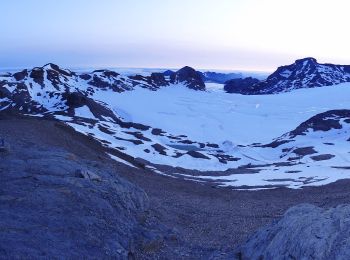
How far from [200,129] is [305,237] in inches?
4872

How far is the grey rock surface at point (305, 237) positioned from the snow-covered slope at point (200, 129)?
3070cm

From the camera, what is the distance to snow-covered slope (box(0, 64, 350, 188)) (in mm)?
57438

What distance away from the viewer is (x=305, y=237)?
42.6 feet

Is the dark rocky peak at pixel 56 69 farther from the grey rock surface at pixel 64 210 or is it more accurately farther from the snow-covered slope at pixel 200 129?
the grey rock surface at pixel 64 210

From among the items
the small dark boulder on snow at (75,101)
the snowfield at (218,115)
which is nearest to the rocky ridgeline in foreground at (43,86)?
the small dark boulder on snow at (75,101)

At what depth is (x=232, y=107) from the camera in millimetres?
195250

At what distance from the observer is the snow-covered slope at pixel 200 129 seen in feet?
188

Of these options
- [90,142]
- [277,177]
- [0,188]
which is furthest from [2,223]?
[277,177]

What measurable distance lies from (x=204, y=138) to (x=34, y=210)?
105267 millimetres

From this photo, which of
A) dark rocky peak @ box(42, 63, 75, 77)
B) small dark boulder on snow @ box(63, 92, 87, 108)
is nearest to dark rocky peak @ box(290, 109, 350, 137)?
small dark boulder on snow @ box(63, 92, 87, 108)

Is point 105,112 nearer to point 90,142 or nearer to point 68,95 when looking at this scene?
point 68,95

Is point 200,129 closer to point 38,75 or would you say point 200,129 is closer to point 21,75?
point 38,75

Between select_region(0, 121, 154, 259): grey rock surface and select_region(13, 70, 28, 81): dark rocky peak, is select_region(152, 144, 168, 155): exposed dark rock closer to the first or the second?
select_region(0, 121, 154, 259): grey rock surface

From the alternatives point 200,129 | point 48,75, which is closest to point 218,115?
point 200,129
